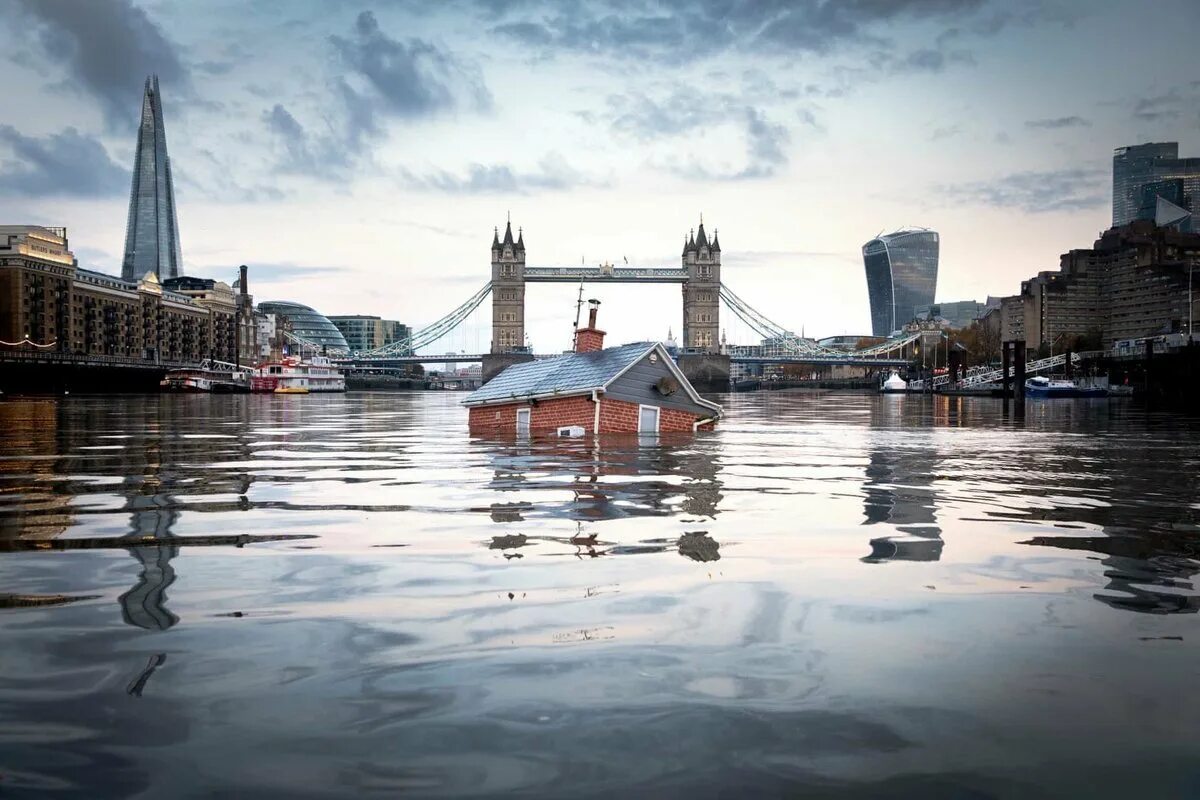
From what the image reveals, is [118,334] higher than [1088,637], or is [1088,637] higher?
[118,334]

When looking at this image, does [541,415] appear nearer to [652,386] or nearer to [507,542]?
[652,386]

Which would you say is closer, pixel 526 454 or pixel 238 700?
pixel 238 700

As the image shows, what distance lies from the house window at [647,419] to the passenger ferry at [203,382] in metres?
106

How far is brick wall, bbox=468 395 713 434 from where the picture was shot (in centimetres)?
3127

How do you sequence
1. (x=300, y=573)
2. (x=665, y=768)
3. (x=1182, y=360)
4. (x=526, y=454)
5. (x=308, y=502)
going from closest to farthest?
(x=665, y=768) → (x=300, y=573) → (x=308, y=502) → (x=526, y=454) → (x=1182, y=360)

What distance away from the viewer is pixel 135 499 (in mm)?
14094

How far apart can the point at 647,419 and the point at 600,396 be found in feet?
8.52

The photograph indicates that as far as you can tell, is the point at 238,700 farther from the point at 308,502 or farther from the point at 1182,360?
the point at 1182,360

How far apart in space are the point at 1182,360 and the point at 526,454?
7560 centimetres

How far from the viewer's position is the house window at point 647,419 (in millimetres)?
32375

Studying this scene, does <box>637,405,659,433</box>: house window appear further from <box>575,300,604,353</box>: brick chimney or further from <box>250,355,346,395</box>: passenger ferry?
<box>250,355,346,395</box>: passenger ferry

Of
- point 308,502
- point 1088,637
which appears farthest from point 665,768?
point 308,502

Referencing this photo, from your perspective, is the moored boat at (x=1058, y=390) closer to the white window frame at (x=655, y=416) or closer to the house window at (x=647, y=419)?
the white window frame at (x=655, y=416)

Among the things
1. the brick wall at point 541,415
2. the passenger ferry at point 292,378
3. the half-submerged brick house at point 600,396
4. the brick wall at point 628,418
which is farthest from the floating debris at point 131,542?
the passenger ferry at point 292,378
